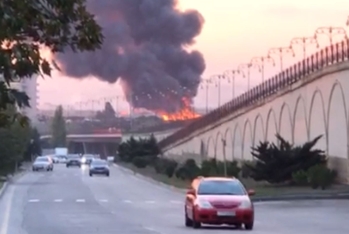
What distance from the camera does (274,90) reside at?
77.5 metres

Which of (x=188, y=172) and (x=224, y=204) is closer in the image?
(x=224, y=204)

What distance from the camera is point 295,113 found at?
71.0 meters

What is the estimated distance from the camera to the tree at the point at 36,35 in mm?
10516

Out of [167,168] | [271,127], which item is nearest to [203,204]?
[271,127]

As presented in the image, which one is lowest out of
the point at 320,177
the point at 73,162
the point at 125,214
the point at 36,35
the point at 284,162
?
the point at 125,214

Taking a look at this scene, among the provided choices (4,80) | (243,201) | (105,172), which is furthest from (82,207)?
(105,172)

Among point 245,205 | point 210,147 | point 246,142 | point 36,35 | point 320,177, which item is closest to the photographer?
point 36,35

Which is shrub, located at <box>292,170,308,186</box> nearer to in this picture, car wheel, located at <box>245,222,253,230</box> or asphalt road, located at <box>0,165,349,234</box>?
asphalt road, located at <box>0,165,349,234</box>

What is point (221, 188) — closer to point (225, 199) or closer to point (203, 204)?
point (225, 199)

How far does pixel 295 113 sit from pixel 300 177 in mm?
12502

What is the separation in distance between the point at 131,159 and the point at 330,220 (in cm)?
9589

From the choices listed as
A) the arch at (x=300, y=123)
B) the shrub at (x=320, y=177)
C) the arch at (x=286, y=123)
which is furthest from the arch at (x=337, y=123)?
the arch at (x=286, y=123)

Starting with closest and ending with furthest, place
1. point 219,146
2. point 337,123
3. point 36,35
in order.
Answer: point 36,35, point 337,123, point 219,146

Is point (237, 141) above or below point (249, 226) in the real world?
above
